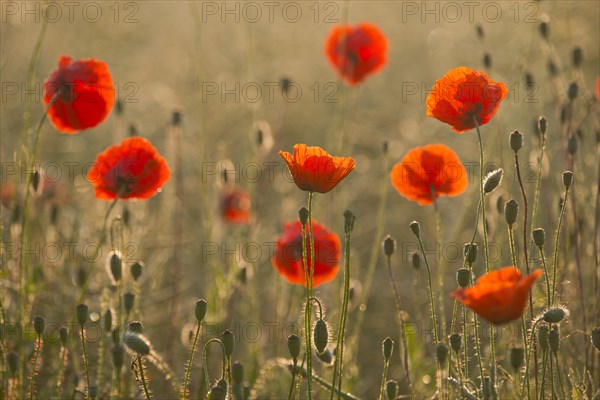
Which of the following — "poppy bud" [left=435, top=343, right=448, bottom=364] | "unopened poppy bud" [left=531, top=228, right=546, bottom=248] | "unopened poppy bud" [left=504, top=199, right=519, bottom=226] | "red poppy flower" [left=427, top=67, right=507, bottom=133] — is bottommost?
"poppy bud" [left=435, top=343, right=448, bottom=364]

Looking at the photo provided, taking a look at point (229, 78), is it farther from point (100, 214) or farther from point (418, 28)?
point (100, 214)

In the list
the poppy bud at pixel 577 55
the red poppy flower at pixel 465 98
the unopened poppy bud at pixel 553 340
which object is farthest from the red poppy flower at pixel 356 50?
the unopened poppy bud at pixel 553 340

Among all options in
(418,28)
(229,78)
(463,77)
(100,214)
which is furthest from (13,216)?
(418,28)

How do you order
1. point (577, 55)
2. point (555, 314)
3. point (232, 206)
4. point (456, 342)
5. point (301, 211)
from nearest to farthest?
point (555, 314)
point (456, 342)
point (301, 211)
point (577, 55)
point (232, 206)

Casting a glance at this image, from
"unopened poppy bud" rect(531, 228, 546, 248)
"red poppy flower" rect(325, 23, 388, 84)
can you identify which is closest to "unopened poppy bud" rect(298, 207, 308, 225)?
"unopened poppy bud" rect(531, 228, 546, 248)

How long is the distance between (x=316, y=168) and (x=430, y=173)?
1.53ft

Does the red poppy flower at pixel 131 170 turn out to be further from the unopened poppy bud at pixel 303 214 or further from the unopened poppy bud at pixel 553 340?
the unopened poppy bud at pixel 553 340

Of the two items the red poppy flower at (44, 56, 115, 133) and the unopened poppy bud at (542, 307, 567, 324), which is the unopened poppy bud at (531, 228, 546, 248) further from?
the red poppy flower at (44, 56, 115, 133)

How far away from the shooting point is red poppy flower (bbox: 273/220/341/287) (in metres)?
2.30

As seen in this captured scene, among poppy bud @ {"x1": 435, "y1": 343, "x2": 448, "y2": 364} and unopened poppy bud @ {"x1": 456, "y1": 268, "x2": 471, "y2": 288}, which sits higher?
unopened poppy bud @ {"x1": 456, "y1": 268, "x2": 471, "y2": 288}

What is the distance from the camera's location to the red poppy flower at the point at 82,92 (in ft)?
7.57

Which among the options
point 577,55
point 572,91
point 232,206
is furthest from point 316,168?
point 232,206

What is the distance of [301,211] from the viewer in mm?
1882

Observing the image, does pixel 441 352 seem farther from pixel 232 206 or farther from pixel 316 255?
pixel 232 206
